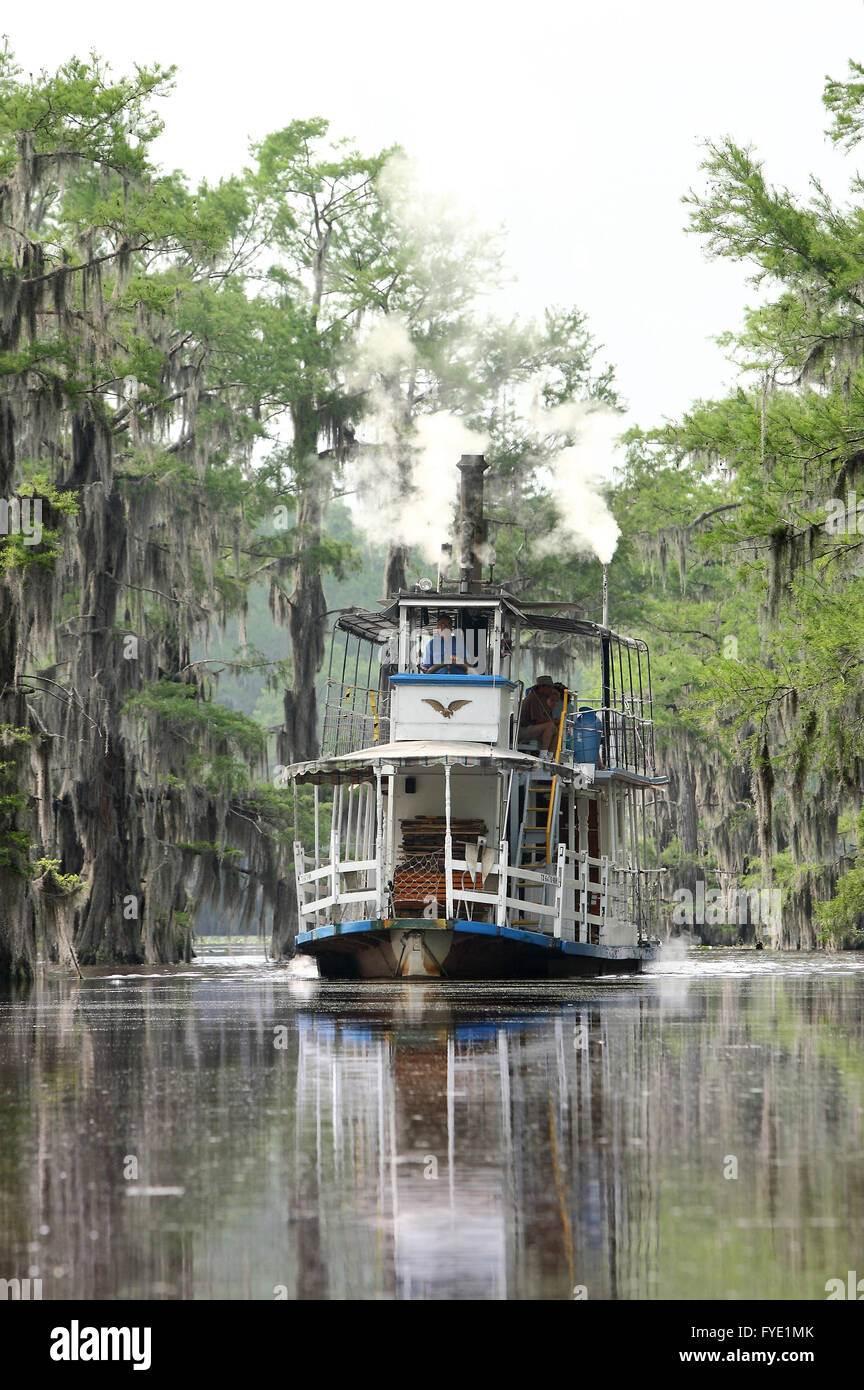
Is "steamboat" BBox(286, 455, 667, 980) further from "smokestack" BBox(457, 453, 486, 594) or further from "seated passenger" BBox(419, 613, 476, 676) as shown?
"smokestack" BBox(457, 453, 486, 594)

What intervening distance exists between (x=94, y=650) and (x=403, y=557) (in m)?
12.2

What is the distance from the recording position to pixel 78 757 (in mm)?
35625

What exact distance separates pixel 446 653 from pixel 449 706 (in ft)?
3.48

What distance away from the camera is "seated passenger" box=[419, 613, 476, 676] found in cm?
2859

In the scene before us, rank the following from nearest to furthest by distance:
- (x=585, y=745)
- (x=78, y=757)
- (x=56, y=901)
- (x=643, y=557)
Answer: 1. (x=56, y=901)
2. (x=585, y=745)
3. (x=78, y=757)
4. (x=643, y=557)

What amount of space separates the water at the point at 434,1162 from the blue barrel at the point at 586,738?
15.9 m

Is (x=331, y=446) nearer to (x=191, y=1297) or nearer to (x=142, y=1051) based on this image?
(x=142, y=1051)

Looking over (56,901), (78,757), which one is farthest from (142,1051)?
(78,757)

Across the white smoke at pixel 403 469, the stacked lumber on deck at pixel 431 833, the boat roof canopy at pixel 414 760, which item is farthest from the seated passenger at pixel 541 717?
the white smoke at pixel 403 469

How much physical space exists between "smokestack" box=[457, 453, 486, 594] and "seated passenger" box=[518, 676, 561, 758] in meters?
4.04

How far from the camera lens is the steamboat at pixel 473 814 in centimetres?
2545

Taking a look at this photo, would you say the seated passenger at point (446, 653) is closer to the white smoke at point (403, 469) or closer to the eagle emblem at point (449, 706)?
the eagle emblem at point (449, 706)

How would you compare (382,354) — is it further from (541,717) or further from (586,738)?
(586,738)

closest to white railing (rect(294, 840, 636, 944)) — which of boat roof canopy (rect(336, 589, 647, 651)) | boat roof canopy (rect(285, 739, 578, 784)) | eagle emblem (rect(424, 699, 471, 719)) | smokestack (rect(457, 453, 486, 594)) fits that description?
boat roof canopy (rect(285, 739, 578, 784))
